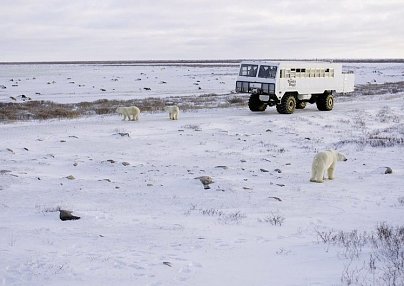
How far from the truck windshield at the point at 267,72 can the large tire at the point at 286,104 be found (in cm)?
136

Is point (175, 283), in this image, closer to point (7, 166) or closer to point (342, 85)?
point (7, 166)

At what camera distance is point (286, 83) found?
25.5 meters

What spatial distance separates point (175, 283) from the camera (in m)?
5.71

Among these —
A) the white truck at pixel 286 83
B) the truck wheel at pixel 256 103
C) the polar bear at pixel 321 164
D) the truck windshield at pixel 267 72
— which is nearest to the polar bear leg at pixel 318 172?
the polar bear at pixel 321 164

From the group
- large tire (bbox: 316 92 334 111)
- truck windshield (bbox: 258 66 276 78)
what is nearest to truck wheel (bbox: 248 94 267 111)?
truck windshield (bbox: 258 66 276 78)

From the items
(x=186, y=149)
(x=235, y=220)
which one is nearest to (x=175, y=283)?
(x=235, y=220)

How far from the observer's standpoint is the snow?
6176 mm

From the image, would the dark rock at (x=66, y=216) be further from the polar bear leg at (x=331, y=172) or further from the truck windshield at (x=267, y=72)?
the truck windshield at (x=267, y=72)

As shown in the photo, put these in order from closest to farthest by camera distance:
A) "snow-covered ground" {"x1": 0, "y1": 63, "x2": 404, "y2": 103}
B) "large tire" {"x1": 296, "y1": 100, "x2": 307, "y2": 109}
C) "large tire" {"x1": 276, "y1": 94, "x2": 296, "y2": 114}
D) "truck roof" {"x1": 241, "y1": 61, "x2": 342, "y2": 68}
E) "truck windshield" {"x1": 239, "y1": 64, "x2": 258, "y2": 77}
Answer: "truck roof" {"x1": 241, "y1": 61, "x2": 342, "y2": 68}
"large tire" {"x1": 276, "y1": 94, "x2": 296, "y2": 114}
"truck windshield" {"x1": 239, "y1": 64, "x2": 258, "y2": 77}
"large tire" {"x1": 296, "y1": 100, "x2": 307, "y2": 109}
"snow-covered ground" {"x1": 0, "y1": 63, "x2": 404, "y2": 103}

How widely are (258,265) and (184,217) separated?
2552 mm

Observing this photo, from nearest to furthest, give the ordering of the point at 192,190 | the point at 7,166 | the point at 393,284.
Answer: the point at 393,284 < the point at 192,190 < the point at 7,166

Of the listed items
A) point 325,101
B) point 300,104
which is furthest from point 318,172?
point 300,104

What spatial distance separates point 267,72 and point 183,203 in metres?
16.8

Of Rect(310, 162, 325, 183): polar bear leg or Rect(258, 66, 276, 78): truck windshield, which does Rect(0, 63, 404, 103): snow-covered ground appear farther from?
Rect(310, 162, 325, 183): polar bear leg
